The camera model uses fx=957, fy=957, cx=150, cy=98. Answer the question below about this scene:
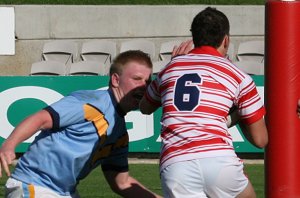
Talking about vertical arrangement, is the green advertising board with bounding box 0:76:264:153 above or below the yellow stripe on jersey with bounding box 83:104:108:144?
below

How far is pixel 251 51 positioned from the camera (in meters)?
19.5

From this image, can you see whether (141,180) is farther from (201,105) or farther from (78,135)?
(201,105)

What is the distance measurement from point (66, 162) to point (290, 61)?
5.82 ft

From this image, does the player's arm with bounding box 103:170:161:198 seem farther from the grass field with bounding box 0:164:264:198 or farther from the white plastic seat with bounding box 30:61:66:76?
the white plastic seat with bounding box 30:61:66:76

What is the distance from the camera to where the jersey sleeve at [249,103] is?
5.09 m

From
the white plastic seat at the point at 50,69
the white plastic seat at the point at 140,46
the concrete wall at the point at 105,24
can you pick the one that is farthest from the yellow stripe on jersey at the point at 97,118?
the concrete wall at the point at 105,24

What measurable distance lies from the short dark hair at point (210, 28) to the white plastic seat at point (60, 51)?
14.5 meters

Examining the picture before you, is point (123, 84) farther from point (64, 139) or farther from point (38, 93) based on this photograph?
point (38, 93)

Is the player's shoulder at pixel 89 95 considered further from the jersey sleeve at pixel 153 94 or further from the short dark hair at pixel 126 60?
the jersey sleeve at pixel 153 94

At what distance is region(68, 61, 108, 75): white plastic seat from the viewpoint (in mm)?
18375

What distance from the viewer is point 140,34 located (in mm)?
20609

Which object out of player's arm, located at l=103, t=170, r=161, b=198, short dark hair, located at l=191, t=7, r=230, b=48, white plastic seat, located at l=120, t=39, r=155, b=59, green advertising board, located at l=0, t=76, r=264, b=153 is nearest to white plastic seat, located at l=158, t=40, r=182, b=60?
white plastic seat, located at l=120, t=39, r=155, b=59

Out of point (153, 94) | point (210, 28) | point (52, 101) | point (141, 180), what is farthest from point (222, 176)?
point (52, 101)

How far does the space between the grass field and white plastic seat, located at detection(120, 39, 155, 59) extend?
4711mm
